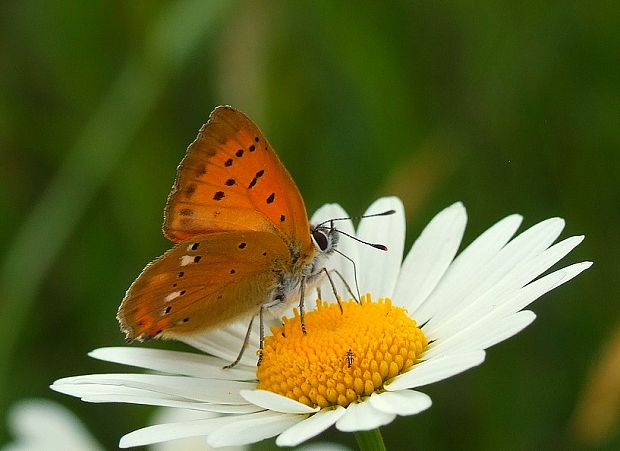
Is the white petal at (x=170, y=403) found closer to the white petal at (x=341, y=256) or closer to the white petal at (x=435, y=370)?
the white petal at (x=435, y=370)

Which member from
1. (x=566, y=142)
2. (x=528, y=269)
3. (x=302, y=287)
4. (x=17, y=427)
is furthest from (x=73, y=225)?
(x=528, y=269)

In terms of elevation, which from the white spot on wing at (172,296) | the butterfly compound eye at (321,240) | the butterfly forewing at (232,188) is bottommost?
the white spot on wing at (172,296)

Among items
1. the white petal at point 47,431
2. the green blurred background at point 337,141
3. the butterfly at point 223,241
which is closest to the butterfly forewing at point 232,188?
the butterfly at point 223,241

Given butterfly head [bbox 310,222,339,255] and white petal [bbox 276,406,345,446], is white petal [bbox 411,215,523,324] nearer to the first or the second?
butterfly head [bbox 310,222,339,255]

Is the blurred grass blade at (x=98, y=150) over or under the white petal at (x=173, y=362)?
over

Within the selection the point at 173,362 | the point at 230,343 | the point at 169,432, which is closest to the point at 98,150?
the point at 230,343

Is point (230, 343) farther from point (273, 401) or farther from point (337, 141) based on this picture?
point (337, 141)
